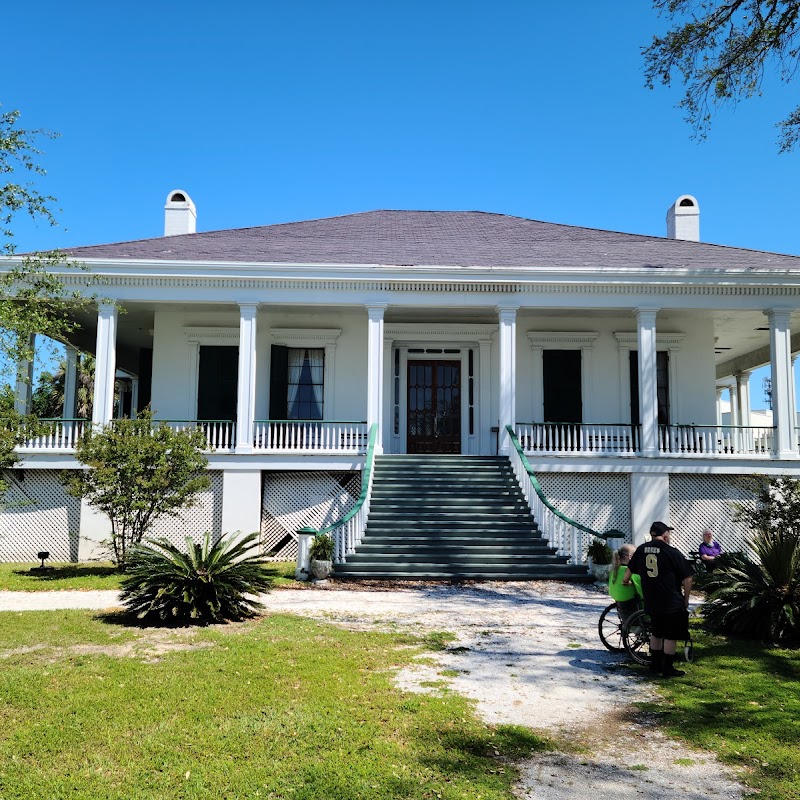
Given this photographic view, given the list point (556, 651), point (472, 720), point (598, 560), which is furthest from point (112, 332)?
point (472, 720)

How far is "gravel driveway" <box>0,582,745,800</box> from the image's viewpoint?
4.68m

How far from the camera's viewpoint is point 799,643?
8.12 m

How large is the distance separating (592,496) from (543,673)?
10.1m

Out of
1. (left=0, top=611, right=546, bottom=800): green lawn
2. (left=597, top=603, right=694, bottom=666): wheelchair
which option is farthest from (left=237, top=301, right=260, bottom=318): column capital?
(left=597, top=603, right=694, bottom=666): wheelchair

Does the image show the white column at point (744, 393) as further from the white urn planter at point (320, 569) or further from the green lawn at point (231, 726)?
the green lawn at point (231, 726)

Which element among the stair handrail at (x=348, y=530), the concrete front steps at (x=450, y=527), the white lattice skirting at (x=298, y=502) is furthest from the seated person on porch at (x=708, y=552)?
the white lattice skirting at (x=298, y=502)

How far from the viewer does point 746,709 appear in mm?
6043

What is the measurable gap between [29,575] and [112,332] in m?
5.54

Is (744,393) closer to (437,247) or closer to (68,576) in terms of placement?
(437,247)

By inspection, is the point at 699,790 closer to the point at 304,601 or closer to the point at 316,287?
the point at 304,601

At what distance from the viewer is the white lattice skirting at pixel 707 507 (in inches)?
651

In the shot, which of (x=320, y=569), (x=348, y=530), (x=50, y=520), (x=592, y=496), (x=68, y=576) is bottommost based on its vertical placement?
(x=68, y=576)

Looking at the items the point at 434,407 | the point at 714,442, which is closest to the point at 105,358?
the point at 434,407

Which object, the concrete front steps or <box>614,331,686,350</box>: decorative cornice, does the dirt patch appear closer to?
the concrete front steps
